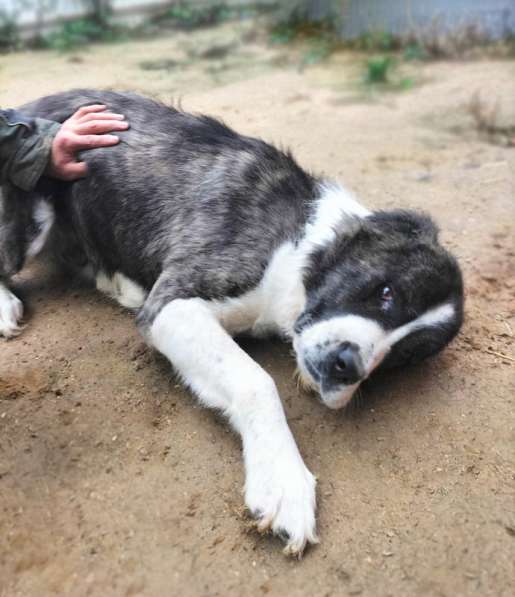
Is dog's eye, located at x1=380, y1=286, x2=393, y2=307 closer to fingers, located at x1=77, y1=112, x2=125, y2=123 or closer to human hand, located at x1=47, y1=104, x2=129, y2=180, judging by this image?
human hand, located at x1=47, y1=104, x2=129, y2=180

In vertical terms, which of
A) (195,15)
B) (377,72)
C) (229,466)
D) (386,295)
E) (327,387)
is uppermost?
(195,15)

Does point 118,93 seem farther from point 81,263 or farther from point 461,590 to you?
point 461,590

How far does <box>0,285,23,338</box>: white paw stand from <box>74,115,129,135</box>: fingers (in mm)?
992

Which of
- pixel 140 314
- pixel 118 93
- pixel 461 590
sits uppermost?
pixel 118 93

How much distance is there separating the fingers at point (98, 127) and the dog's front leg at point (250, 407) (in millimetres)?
1106

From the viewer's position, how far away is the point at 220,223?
318 cm

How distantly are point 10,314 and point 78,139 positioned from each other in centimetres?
101

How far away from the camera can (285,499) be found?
2387 mm

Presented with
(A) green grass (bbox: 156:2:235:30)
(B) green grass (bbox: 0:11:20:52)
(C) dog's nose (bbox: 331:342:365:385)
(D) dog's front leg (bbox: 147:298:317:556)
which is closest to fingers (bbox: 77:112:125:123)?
(D) dog's front leg (bbox: 147:298:317:556)

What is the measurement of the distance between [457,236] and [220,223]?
5.95 feet

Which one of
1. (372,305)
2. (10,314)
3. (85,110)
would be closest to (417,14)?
(85,110)

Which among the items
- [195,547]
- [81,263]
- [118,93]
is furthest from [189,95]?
[195,547]

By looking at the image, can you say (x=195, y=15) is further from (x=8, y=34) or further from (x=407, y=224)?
(x=407, y=224)

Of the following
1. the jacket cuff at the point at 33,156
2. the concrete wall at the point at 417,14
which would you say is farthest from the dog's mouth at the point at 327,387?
the concrete wall at the point at 417,14
